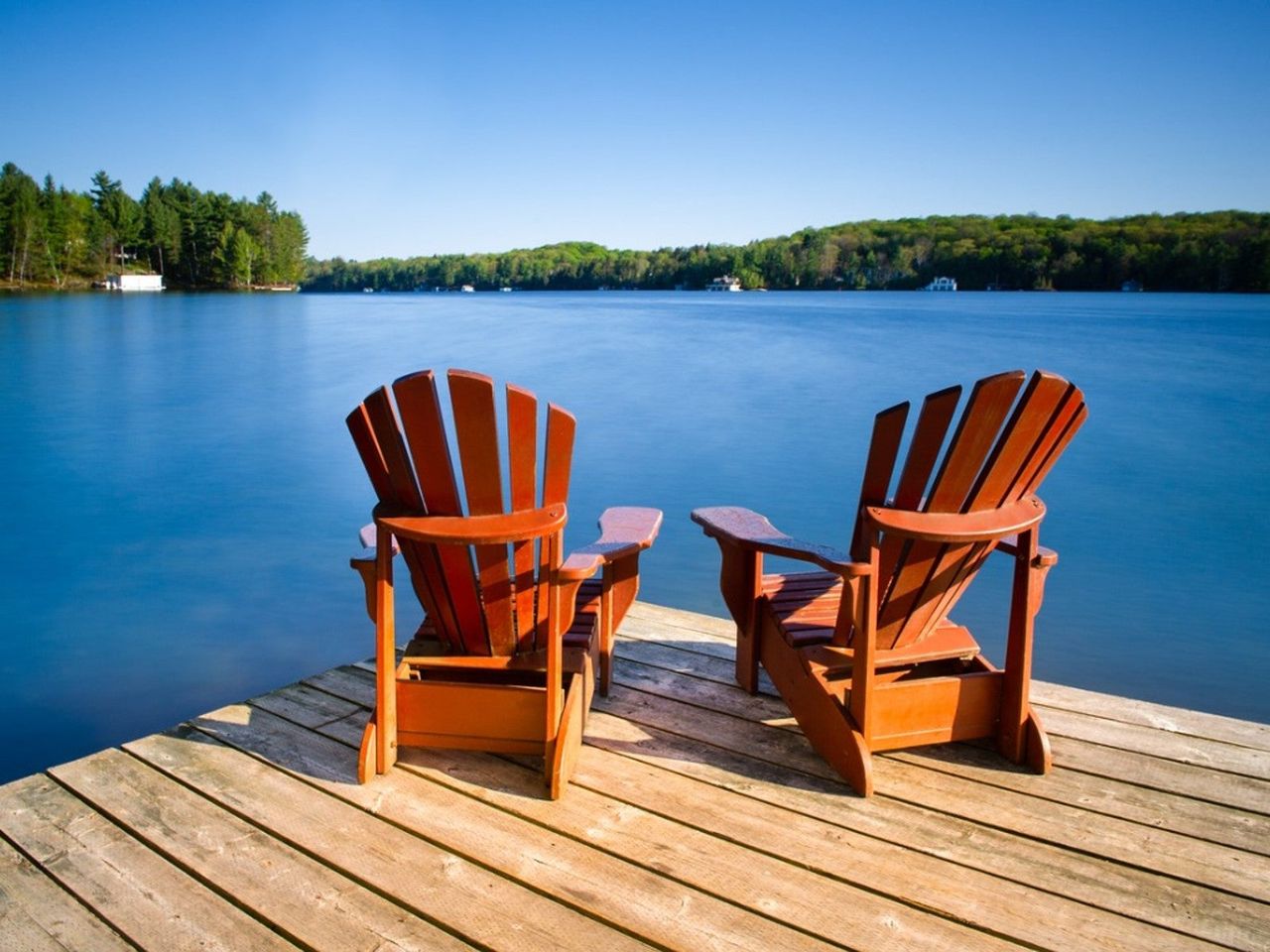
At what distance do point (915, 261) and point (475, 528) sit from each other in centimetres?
7639

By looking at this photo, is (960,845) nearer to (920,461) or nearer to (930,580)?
(930,580)

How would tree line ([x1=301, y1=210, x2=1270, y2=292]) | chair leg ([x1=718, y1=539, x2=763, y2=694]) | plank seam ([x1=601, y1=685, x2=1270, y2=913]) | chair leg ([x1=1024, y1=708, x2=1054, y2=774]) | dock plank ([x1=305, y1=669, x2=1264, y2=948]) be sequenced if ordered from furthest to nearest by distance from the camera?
tree line ([x1=301, y1=210, x2=1270, y2=292])
chair leg ([x1=718, y1=539, x2=763, y2=694])
chair leg ([x1=1024, y1=708, x2=1054, y2=774])
plank seam ([x1=601, y1=685, x2=1270, y2=913])
dock plank ([x1=305, y1=669, x2=1264, y2=948])

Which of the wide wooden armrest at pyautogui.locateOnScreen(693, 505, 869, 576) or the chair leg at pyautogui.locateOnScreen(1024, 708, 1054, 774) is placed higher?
the wide wooden armrest at pyautogui.locateOnScreen(693, 505, 869, 576)

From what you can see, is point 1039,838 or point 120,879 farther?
point 1039,838

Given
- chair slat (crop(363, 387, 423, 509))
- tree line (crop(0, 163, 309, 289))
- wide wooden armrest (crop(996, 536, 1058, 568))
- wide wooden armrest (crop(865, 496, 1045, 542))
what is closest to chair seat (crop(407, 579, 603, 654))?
chair slat (crop(363, 387, 423, 509))

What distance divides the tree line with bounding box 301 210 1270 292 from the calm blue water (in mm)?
31504

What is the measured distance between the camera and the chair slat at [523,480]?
7.30 ft

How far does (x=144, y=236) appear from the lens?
7225cm

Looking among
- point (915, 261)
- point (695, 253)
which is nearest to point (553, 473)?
point (915, 261)

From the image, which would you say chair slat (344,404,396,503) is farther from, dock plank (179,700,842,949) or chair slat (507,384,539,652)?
dock plank (179,700,842,949)

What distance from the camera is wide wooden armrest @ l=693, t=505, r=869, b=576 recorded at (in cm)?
224

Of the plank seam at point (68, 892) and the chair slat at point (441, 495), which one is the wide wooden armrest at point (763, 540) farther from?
the plank seam at point (68, 892)

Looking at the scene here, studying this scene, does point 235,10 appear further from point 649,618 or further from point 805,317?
point 649,618

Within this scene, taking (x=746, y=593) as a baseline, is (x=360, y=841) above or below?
below
